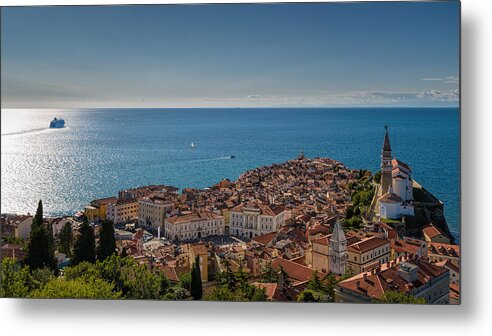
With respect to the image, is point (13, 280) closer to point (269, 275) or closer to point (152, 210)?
point (152, 210)

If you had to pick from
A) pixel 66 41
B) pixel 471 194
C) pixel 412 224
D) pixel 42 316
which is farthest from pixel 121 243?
pixel 471 194

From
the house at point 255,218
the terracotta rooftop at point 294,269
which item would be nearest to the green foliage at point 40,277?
the house at point 255,218

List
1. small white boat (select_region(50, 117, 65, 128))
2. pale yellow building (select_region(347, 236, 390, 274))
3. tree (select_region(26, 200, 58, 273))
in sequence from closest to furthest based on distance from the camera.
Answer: pale yellow building (select_region(347, 236, 390, 274)) < tree (select_region(26, 200, 58, 273)) < small white boat (select_region(50, 117, 65, 128))

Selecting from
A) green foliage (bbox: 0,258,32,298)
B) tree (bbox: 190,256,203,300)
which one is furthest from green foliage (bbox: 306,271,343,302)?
green foliage (bbox: 0,258,32,298)

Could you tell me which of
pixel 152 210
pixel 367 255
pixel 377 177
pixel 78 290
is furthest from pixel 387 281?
pixel 78 290

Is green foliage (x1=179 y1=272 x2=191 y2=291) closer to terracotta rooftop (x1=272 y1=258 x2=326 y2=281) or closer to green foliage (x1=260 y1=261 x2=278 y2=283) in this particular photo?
green foliage (x1=260 y1=261 x2=278 y2=283)

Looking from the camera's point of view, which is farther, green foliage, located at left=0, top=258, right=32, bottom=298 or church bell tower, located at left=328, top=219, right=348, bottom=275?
green foliage, located at left=0, top=258, right=32, bottom=298

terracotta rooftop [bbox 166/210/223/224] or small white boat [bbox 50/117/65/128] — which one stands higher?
small white boat [bbox 50/117/65/128]

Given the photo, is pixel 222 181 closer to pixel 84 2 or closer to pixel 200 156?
pixel 200 156

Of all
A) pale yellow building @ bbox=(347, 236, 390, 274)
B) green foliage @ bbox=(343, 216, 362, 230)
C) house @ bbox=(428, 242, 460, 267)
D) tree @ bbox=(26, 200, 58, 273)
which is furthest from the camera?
tree @ bbox=(26, 200, 58, 273)
